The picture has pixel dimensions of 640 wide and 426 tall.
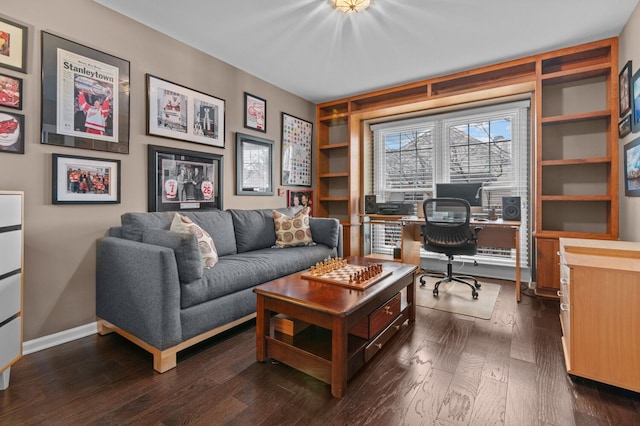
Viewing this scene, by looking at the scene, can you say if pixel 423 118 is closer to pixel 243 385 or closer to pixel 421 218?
pixel 421 218

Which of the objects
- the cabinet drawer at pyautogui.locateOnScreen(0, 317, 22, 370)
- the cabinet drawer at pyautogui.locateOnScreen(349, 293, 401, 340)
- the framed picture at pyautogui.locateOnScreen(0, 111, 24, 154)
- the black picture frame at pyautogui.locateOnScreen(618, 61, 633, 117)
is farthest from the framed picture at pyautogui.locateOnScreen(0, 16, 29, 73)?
the black picture frame at pyautogui.locateOnScreen(618, 61, 633, 117)

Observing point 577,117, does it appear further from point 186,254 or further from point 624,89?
point 186,254

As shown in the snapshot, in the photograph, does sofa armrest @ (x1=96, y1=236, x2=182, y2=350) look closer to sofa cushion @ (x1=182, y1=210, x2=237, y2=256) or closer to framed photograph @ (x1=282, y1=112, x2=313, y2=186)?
sofa cushion @ (x1=182, y1=210, x2=237, y2=256)

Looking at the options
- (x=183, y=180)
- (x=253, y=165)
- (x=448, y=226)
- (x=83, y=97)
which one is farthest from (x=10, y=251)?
(x=448, y=226)

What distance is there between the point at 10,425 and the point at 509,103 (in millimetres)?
4854

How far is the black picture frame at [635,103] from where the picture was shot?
223cm

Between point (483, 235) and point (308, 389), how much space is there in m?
2.71

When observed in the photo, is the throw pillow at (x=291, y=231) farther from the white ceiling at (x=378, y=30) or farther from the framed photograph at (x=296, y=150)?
the white ceiling at (x=378, y=30)

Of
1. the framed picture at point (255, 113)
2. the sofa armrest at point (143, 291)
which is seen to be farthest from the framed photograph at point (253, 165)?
the sofa armrest at point (143, 291)

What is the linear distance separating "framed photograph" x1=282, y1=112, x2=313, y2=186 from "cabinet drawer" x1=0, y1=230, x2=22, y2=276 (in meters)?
2.79

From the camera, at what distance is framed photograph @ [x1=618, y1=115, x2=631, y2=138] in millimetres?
2436

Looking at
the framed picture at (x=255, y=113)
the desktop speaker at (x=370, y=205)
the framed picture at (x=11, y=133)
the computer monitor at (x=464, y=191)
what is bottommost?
the desktop speaker at (x=370, y=205)

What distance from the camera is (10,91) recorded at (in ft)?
6.21

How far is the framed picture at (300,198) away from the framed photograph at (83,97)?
2.15 metres
